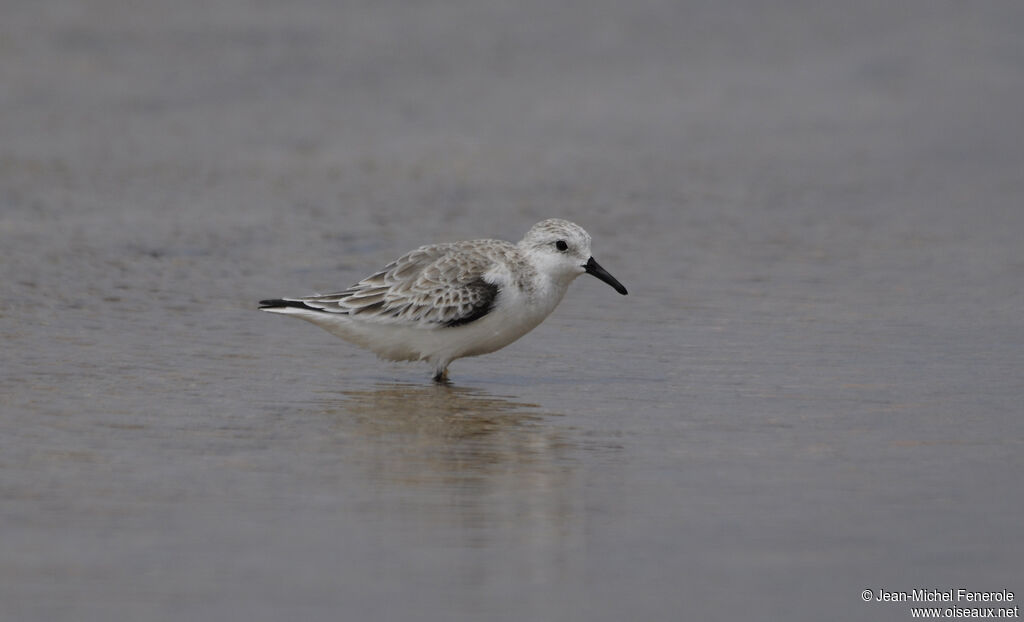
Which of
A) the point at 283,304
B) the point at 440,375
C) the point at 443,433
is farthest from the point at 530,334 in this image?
the point at 443,433

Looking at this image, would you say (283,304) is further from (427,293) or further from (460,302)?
(460,302)

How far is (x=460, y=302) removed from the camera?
8.33m

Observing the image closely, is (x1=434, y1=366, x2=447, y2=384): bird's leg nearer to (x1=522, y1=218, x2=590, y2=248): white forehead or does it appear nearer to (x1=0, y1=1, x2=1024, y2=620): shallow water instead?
(x1=0, y1=1, x2=1024, y2=620): shallow water

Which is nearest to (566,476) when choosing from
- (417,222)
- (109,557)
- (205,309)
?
(109,557)

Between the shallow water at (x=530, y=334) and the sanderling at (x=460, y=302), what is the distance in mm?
253

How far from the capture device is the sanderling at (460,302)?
8.35 metres

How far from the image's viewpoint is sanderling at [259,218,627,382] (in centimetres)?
835

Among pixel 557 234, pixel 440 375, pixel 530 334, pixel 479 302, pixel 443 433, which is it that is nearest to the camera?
pixel 443 433

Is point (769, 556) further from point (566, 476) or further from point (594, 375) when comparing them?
point (594, 375)

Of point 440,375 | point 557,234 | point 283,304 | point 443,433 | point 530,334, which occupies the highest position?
point 557,234

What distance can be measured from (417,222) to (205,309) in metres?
3.40

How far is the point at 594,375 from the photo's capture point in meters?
8.44

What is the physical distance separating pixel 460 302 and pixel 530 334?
4.56 feet

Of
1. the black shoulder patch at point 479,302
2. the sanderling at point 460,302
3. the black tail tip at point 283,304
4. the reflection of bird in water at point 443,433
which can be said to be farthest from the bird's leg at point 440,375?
the black tail tip at point 283,304
